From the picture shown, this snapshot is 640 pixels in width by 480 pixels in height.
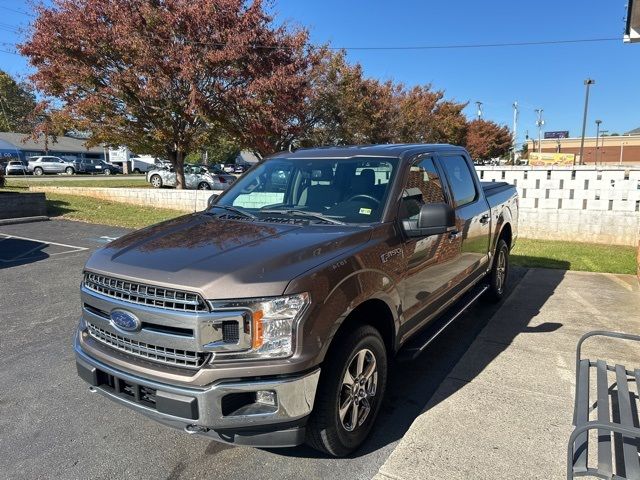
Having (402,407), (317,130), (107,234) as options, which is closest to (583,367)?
(402,407)

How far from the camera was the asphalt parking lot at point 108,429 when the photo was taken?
2.79 m

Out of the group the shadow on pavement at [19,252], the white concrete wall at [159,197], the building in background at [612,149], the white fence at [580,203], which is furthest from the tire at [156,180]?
the building in background at [612,149]

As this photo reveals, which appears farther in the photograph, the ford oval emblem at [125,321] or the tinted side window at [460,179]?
the tinted side window at [460,179]

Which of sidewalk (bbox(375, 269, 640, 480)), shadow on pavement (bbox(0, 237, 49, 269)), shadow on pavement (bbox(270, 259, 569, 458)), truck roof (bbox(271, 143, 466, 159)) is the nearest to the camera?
sidewalk (bbox(375, 269, 640, 480))

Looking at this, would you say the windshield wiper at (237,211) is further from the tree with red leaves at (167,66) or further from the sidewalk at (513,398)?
the tree with red leaves at (167,66)

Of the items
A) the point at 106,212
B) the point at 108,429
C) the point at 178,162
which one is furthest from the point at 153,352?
the point at 178,162

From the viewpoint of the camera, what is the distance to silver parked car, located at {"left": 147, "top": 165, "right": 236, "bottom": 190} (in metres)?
26.1

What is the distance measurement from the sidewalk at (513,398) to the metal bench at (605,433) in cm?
29

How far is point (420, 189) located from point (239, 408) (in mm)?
2283

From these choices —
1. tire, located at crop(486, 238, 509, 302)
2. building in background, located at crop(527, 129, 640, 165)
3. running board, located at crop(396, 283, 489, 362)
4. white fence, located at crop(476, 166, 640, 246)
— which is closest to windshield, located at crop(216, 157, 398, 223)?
running board, located at crop(396, 283, 489, 362)

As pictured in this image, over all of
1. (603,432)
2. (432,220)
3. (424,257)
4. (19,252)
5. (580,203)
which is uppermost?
(432,220)

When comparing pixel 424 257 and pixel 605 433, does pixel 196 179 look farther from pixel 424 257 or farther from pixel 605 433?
pixel 605 433

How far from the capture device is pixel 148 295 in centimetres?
248

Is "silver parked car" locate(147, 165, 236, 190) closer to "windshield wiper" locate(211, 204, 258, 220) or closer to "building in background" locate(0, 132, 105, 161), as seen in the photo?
"windshield wiper" locate(211, 204, 258, 220)
